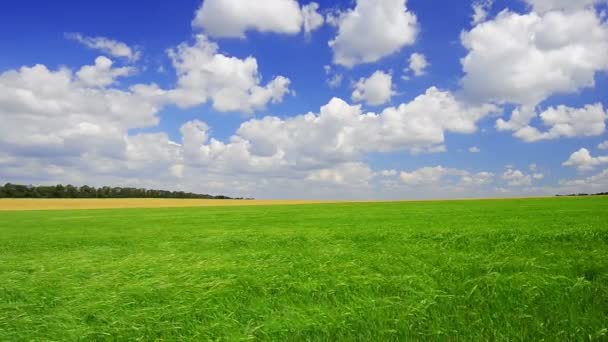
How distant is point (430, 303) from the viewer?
23.0 feet

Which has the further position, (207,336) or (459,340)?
(207,336)

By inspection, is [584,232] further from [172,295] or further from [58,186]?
[58,186]

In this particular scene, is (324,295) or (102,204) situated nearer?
(324,295)

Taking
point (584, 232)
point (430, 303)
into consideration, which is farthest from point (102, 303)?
point (584, 232)

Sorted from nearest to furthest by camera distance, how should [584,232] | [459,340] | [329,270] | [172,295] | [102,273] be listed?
[459,340], [172,295], [329,270], [102,273], [584,232]

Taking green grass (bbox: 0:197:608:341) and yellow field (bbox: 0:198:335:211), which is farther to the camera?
yellow field (bbox: 0:198:335:211)

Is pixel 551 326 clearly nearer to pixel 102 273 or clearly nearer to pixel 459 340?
pixel 459 340

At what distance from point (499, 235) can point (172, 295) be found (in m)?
12.7

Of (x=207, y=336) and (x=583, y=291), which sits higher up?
(x=583, y=291)

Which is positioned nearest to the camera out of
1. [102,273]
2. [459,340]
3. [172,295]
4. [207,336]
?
[459,340]

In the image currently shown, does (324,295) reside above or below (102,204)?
above

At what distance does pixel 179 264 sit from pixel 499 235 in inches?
470

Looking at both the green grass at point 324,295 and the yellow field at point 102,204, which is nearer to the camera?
the green grass at point 324,295

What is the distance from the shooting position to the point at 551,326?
19.4 feet
